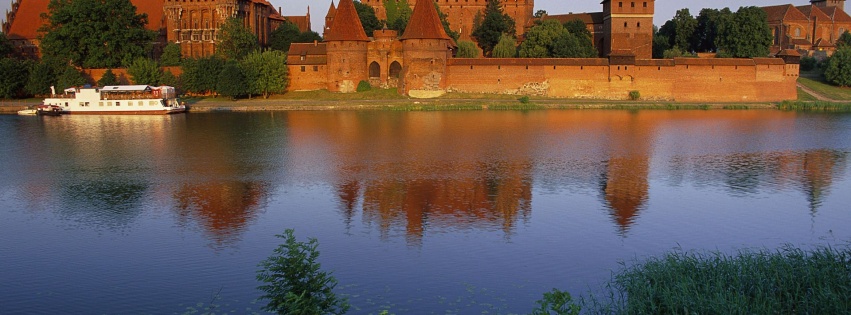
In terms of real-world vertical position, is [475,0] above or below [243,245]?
above

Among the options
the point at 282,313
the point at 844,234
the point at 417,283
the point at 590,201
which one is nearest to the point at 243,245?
the point at 417,283

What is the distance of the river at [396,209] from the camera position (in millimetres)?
8422

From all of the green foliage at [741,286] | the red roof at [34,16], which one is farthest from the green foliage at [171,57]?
the green foliage at [741,286]

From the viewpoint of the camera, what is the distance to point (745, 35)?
39.8 metres

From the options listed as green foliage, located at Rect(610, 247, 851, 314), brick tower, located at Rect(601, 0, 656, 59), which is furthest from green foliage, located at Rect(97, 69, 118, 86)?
green foliage, located at Rect(610, 247, 851, 314)

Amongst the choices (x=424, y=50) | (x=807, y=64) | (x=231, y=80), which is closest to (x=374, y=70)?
(x=424, y=50)

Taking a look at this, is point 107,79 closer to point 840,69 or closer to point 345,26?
point 345,26

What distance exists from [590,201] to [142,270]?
268 inches

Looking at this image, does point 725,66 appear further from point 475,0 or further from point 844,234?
point 844,234

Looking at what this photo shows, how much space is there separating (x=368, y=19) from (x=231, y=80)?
12.0 meters

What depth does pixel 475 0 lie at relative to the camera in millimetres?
49312

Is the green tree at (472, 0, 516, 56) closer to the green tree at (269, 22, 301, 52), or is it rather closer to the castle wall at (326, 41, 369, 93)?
the green tree at (269, 22, 301, 52)

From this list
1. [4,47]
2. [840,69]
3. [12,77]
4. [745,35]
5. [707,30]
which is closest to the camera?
[12,77]

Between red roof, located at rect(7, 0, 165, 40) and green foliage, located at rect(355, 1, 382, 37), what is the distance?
36.8ft
